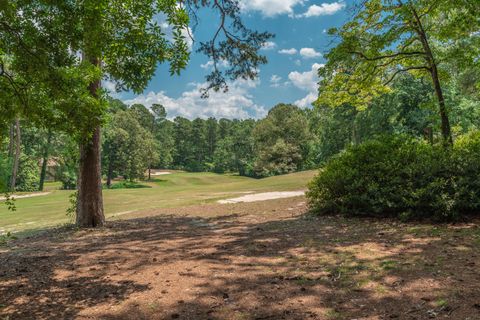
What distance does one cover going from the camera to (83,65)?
241 inches

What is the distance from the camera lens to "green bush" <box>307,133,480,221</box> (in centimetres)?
755

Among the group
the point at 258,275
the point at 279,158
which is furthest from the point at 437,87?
the point at 279,158

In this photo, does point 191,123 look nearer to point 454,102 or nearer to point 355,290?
point 454,102

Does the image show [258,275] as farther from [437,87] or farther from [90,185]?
[437,87]

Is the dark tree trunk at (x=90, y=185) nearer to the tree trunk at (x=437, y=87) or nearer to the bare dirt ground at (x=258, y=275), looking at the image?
the bare dirt ground at (x=258, y=275)

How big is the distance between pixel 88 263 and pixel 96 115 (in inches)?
101

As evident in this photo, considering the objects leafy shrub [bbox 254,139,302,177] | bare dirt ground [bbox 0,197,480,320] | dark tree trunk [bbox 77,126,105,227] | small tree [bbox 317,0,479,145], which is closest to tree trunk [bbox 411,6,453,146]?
small tree [bbox 317,0,479,145]

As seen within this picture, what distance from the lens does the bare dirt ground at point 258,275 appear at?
12.2 feet

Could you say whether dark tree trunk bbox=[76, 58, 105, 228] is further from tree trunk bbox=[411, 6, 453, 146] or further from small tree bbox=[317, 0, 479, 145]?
tree trunk bbox=[411, 6, 453, 146]

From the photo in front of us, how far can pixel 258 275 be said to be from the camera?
480 centimetres

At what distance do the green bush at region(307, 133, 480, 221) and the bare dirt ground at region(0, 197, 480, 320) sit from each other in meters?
0.51

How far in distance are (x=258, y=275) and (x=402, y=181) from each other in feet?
17.0

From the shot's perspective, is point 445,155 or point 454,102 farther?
point 454,102

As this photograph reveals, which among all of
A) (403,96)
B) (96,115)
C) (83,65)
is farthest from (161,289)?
(403,96)
